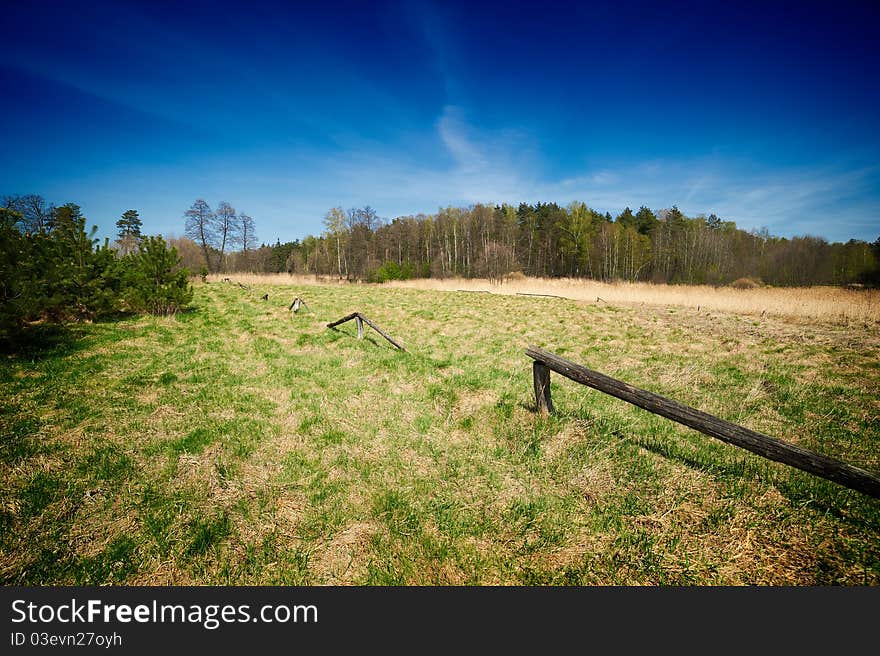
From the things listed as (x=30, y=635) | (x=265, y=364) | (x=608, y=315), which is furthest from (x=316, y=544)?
(x=608, y=315)

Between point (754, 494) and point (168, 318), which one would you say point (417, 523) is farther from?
point (168, 318)

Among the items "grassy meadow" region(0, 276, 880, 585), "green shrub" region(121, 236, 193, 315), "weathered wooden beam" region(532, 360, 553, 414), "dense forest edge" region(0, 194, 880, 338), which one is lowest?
"grassy meadow" region(0, 276, 880, 585)

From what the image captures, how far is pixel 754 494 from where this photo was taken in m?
3.52

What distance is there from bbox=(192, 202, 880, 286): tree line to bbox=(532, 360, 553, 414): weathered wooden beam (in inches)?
1217

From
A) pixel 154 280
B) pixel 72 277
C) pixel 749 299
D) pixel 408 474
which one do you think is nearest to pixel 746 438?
pixel 408 474

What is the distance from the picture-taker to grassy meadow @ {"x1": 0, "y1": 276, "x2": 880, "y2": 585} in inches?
110

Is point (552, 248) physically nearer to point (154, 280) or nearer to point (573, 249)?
point (573, 249)

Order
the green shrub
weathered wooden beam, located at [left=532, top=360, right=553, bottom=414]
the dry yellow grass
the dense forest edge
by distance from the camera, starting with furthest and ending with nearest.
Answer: the dense forest edge < the dry yellow grass < the green shrub < weathered wooden beam, located at [left=532, top=360, right=553, bottom=414]

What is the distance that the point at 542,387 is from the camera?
517 centimetres

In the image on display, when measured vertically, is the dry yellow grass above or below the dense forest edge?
below

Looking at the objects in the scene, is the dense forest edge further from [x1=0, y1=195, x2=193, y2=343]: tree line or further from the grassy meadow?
the grassy meadow

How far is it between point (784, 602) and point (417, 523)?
3.02 metres

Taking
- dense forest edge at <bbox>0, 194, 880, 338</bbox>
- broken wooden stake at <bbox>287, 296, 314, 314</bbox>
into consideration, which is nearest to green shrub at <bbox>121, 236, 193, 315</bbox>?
broken wooden stake at <bbox>287, 296, 314, 314</bbox>

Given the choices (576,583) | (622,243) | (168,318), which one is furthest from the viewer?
(622,243)
